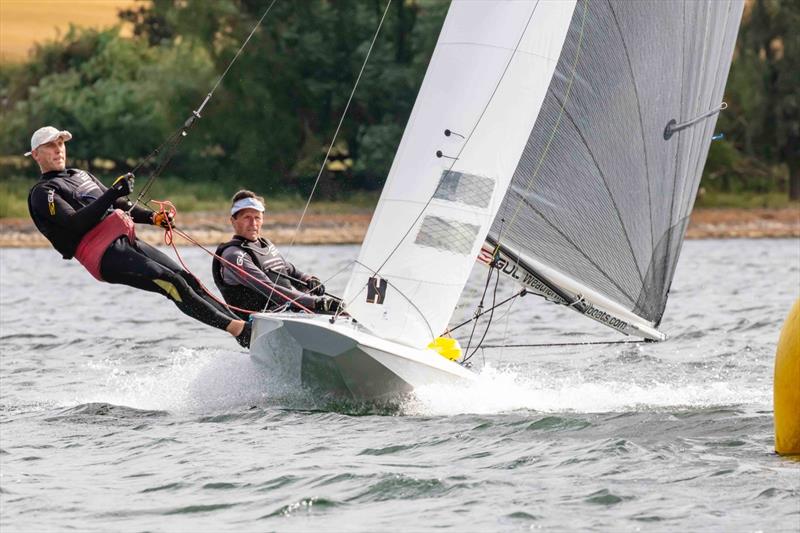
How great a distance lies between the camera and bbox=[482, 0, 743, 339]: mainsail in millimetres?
8969

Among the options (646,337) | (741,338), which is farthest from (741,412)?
(741,338)

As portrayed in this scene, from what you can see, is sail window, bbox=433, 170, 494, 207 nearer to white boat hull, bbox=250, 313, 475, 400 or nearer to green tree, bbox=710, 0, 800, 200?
white boat hull, bbox=250, 313, 475, 400

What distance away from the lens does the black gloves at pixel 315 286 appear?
9438mm

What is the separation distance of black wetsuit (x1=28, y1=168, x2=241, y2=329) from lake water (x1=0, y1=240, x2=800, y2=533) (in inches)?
16.9

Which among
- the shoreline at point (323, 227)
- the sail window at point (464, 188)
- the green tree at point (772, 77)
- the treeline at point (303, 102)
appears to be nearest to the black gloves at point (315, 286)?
the sail window at point (464, 188)

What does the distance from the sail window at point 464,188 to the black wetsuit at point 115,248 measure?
5.22ft

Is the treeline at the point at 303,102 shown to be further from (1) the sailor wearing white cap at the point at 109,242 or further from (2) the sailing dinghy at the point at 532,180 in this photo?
(1) the sailor wearing white cap at the point at 109,242

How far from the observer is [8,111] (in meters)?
52.0

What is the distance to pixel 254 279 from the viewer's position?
8.87 meters

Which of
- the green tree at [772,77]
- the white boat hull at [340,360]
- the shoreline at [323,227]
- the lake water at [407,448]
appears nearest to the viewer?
the lake water at [407,448]

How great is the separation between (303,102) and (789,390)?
126ft

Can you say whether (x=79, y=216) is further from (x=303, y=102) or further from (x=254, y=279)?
(x=303, y=102)

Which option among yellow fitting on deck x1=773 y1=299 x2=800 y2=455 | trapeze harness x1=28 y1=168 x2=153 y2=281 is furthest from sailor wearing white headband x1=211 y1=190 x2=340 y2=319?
yellow fitting on deck x1=773 y1=299 x2=800 y2=455

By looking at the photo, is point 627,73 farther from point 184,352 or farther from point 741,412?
point 184,352
